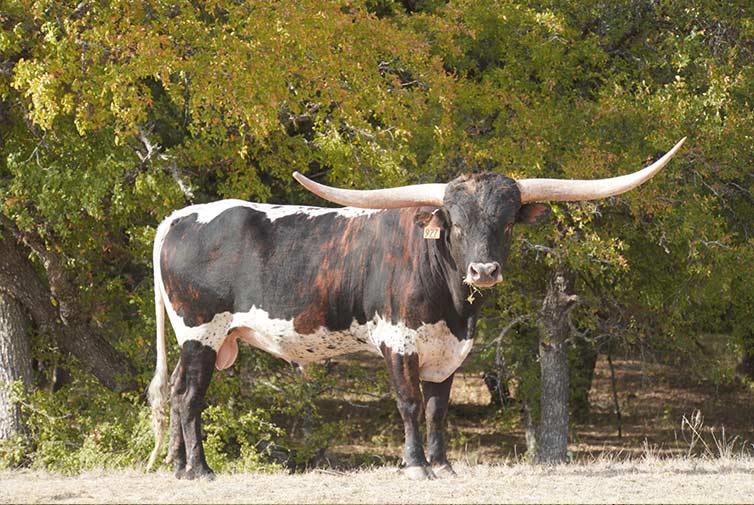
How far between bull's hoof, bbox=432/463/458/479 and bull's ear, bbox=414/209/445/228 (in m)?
1.74

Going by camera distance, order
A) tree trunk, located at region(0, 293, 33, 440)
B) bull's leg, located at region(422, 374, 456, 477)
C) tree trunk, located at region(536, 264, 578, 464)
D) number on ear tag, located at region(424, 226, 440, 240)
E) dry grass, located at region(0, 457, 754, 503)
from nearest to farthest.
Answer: dry grass, located at region(0, 457, 754, 503) → number on ear tag, located at region(424, 226, 440, 240) → bull's leg, located at region(422, 374, 456, 477) → tree trunk, located at region(0, 293, 33, 440) → tree trunk, located at region(536, 264, 578, 464)

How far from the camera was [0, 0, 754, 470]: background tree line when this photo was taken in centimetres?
1147

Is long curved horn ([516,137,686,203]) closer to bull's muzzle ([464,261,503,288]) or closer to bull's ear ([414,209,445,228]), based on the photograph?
bull's ear ([414,209,445,228])

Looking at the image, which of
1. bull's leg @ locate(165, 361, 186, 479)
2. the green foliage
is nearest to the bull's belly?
bull's leg @ locate(165, 361, 186, 479)

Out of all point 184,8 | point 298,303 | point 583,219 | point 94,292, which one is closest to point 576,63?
point 583,219

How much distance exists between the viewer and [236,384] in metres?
13.6

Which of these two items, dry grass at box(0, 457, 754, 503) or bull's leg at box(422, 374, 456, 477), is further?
bull's leg at box(422, 374, 456, 477)

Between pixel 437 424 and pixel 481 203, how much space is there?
1.70m

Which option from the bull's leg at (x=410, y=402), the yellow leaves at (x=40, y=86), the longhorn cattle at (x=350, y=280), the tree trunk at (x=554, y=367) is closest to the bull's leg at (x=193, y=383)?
the longhorn cattle at (x=350, y=280)

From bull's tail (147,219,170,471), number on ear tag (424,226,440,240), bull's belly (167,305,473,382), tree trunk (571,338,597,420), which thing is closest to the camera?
number on ear tag (424,226,440,240)

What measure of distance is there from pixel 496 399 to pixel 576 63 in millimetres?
6769

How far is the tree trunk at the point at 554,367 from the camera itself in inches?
589

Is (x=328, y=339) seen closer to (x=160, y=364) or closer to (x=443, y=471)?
(x=443, y=471)

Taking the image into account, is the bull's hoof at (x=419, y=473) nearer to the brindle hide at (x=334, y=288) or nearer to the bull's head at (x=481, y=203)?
the brindle hide at (x=334, y=288)
